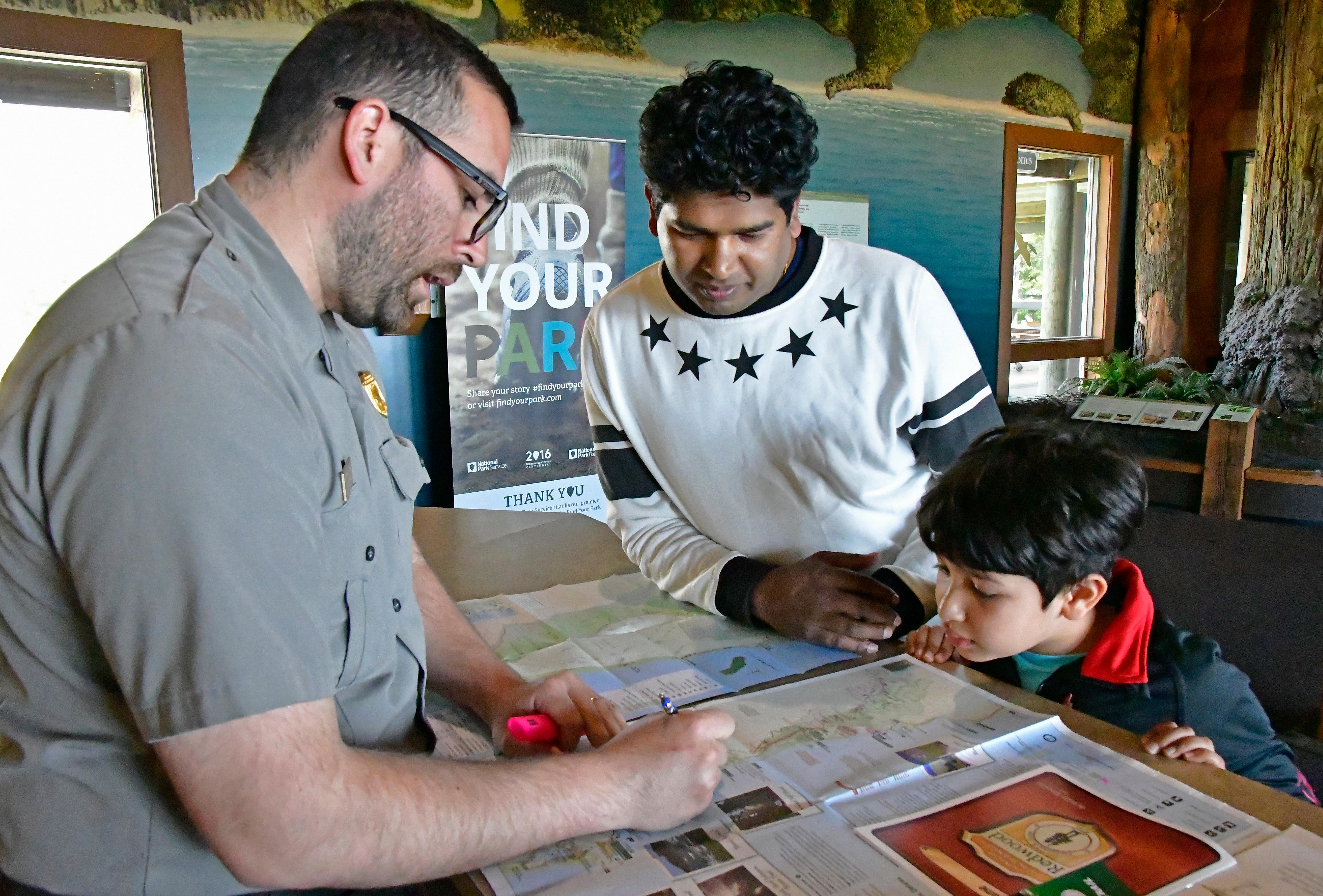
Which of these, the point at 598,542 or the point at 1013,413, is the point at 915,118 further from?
the point at 598,542

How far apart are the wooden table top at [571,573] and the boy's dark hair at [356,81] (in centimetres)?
76

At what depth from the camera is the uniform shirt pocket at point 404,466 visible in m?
1.06

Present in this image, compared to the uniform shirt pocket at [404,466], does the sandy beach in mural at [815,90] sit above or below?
above

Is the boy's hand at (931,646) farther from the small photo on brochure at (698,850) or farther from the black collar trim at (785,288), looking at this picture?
the black collar trim at (785,288)

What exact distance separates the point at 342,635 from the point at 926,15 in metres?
5.56

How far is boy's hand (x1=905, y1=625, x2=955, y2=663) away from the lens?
1239 millimetres

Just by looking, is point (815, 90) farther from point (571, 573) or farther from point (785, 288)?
point (571, 573)

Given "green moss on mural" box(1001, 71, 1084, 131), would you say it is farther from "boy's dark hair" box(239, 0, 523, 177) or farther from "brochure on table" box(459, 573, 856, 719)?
"boy's dark hair" box(239, 0, 523, 177)

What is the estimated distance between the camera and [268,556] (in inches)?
28.0

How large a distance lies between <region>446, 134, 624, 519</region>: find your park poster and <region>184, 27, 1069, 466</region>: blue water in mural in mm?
186

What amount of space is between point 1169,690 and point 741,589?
59 cm

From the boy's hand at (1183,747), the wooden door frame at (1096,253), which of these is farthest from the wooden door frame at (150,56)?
the wooden door frame at (1096,253)

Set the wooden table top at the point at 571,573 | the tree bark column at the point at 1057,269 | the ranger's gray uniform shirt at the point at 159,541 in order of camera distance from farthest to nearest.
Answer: the tree bark column at the point at 1057,269
the wooden table top at the point at 571,573
the ranger's gray uniform shirt at the point at 159,541

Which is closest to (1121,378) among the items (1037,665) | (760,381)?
(760,381)
